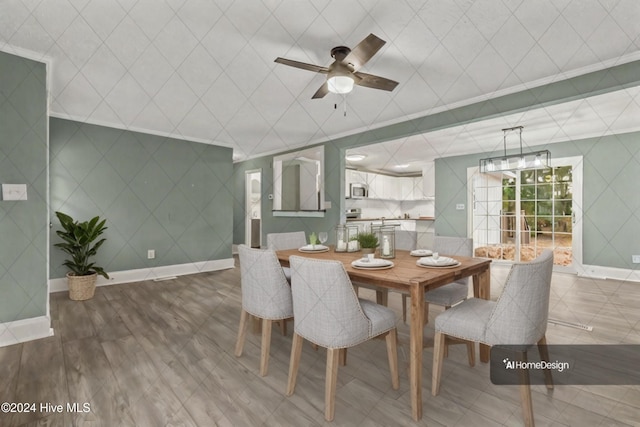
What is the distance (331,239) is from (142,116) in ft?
10.2

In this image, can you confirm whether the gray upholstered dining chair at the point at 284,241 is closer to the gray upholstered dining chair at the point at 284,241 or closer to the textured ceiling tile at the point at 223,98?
the gray upholstered dining chair at the point at 284,241

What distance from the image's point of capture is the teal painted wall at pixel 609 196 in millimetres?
4520

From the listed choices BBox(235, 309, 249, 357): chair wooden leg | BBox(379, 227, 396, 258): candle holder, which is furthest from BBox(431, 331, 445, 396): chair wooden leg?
BBox(235, 309, 249, 357): chair wooden leg

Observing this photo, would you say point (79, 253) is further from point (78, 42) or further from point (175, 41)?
point (175, 41)

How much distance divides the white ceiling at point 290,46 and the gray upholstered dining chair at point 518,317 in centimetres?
159

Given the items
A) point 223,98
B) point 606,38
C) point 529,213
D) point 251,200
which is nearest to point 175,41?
point 223,98

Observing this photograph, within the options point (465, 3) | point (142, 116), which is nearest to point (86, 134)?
point (142, 116)

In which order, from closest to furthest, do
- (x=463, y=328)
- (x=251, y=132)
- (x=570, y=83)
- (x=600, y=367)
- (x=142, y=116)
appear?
1. (x=463, y=328)
2. (x=600, y=367)
3. (x=570, y=83)
4. (x=142, y=116)
5. (x=251, y=132)

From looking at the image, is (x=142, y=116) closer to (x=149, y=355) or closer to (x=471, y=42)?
(x=149, y=355)

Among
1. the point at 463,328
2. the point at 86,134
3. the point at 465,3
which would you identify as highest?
the point at 465,3

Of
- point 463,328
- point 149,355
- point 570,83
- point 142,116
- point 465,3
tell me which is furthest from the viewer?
point 142,116

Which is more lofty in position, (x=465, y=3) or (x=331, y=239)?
(x=465, y=3)

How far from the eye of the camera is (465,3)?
185cm

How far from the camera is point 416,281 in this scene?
5.03ft
